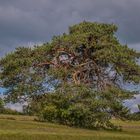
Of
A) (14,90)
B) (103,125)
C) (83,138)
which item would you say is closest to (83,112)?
(103,125)

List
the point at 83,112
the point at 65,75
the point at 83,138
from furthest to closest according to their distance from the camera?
the point at 65,75
the point at 83,112
the point at 83,138

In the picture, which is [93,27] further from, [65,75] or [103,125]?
[103,125]

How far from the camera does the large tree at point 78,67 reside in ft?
185

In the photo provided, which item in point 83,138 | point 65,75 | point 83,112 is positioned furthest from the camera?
point 65,75

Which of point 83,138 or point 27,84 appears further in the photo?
point 27,84

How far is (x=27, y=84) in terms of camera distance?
57.8 m

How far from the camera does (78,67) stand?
58406mm

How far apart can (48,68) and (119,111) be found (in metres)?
9.57

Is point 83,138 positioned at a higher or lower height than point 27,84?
lower

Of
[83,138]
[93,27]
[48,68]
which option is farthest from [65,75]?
[83,138]

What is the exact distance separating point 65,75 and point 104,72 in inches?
196

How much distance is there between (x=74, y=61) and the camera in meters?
59.6

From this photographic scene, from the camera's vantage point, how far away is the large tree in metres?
56.5

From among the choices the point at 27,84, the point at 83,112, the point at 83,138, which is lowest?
the point at 83,138
